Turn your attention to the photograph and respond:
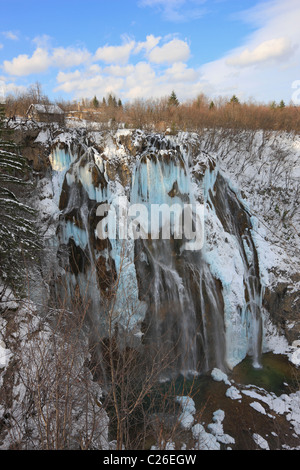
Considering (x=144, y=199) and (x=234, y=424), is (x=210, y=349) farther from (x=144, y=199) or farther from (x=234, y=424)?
(x=144, y=199)

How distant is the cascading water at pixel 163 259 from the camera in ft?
37.1

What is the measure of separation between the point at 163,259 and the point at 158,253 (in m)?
0.39

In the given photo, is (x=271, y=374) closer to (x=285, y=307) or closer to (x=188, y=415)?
(x=285, y=307)

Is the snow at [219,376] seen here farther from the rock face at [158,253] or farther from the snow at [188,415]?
the snow at [188,415]

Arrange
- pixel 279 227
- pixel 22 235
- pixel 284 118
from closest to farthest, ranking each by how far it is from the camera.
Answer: pixel 22 235 → pixel 279 227 → pixel 284 118

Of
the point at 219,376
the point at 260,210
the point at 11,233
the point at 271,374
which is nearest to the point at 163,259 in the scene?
the point at 219,376

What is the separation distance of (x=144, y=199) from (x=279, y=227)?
10160mm

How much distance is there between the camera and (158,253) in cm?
1227

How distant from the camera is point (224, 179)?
15.7 m

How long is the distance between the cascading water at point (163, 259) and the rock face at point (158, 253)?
0.16ft

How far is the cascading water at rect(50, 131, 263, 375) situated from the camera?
11.3 m

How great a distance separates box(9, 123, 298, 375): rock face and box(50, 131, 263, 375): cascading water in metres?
0.05
